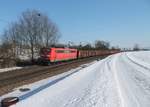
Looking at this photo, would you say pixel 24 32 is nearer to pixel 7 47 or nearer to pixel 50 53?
pixel 7 47

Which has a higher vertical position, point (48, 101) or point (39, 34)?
point (39, 34)

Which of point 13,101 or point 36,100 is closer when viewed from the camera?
point 13,101

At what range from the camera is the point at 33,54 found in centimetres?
5622

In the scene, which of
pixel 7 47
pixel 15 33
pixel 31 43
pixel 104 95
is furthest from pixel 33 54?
pixel 104 95

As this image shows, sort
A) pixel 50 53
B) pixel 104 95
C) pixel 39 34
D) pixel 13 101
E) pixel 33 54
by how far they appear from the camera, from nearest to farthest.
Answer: pixel 13 101
pixel 104 95
pixel 50 53
pixel 33 54
pixel 39 34

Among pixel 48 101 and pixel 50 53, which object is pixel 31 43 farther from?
pixel 48 101

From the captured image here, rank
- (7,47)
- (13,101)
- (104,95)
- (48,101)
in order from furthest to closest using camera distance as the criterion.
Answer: (7,47)
(104,95)
(48,101)
(13,101)

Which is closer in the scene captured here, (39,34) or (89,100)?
(89,100)

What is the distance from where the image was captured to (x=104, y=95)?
416 inches

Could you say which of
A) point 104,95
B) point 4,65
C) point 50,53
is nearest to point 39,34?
point 50,53

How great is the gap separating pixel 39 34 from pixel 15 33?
6.32 meters

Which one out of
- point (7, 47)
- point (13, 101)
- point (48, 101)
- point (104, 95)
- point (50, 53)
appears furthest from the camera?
point (7, 47)

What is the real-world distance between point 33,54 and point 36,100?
47.2 m

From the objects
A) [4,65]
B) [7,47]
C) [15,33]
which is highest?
[15,33]
